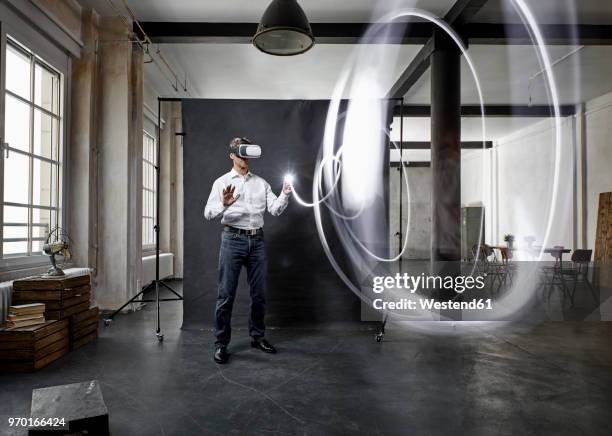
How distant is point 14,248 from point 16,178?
2.21 ft

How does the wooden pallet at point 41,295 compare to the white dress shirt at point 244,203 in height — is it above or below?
below

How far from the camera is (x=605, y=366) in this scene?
3.29m

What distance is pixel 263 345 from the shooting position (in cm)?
360

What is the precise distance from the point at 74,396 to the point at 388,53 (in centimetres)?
601

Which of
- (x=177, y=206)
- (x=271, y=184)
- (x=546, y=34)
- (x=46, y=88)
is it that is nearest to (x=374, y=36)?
(x=546, y=34)

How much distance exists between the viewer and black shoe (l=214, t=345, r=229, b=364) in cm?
328

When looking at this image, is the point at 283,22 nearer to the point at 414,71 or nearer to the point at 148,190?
the point at 414,71

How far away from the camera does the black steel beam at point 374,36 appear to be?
17.7 ft

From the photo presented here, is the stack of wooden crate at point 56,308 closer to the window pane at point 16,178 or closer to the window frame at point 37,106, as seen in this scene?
the window frame at point 37,106

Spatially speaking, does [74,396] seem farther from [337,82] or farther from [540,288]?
[540,288]

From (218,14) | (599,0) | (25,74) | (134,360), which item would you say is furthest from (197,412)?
(599,0)

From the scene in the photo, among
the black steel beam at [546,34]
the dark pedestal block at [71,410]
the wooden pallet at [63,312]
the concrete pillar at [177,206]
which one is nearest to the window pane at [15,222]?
the wooden pallet at [63,312]

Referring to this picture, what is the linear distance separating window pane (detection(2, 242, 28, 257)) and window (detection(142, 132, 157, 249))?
11.4ft

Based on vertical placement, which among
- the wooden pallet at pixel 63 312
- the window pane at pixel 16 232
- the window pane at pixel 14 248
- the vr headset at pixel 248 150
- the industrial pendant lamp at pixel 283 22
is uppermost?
the industrial pendant lamp at pixel 283 22
